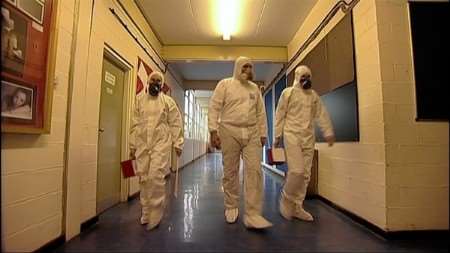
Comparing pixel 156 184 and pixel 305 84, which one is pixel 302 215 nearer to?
pixel 305 84

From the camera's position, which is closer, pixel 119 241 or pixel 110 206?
pixel 119 241

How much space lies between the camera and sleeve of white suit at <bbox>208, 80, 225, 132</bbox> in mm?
2642

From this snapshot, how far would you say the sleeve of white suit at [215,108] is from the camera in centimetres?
264

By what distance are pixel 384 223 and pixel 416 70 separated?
124cm

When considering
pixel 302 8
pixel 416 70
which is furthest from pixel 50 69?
pixel 302 8

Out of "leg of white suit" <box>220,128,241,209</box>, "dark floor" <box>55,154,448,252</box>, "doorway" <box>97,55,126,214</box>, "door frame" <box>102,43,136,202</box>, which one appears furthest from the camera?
"door frame" <box>102,43,136,202</box>

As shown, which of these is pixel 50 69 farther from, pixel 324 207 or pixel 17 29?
pixel 324 207

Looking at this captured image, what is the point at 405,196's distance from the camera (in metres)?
2.27

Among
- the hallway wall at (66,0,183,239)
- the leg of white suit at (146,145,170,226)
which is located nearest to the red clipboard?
the leg of white suit at (146,145,170,226)

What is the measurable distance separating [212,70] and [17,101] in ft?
19.9

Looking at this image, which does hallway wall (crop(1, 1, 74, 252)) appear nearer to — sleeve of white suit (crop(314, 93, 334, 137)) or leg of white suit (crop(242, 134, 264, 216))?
leg of white suit (crop(242, 134, 264, 216))

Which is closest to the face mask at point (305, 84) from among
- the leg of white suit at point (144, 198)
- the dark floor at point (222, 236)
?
the dark floor at point (222, 236)

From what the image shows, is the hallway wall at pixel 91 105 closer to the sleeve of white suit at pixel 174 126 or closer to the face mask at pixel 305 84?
the sleeve of white suit at pixel 174 126

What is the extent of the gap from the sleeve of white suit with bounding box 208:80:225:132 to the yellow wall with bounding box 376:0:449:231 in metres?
1.40
